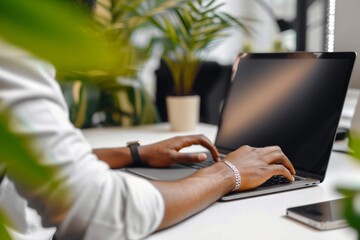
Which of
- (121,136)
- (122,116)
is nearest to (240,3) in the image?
(122,116)

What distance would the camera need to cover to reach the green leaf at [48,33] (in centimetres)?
12

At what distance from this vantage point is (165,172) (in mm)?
1078

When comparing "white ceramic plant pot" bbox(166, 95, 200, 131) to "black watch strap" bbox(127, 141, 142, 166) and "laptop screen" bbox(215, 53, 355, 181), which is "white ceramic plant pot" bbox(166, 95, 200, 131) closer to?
"laptop screen" bbox(215, 53, 355, 181)

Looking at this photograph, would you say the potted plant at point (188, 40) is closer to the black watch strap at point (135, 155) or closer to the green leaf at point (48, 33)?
the black watch strap at point (135, 155)

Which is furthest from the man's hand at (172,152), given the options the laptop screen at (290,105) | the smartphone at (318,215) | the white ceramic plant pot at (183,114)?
the white ceramic plant pot at (183,114)

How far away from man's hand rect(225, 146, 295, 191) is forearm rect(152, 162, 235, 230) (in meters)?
0.04

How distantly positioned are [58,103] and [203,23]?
1.23 meters

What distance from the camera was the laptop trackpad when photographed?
3.37 ft

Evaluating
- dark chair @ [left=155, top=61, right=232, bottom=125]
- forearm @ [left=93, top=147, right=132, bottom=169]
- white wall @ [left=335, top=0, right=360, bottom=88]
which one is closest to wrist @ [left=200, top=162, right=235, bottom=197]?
forearm @ [left=93, top=147, right=132, bottom=169]

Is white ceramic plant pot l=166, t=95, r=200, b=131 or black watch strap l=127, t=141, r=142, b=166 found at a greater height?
black watch strap l=127, t=141, r=142, b=166

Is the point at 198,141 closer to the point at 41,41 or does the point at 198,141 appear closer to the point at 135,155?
the point at 135,155

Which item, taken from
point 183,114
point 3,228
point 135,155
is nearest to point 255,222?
point 135,155

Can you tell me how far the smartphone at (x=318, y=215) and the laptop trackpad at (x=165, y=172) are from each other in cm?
30

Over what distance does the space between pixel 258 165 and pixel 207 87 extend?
1.47 metres
